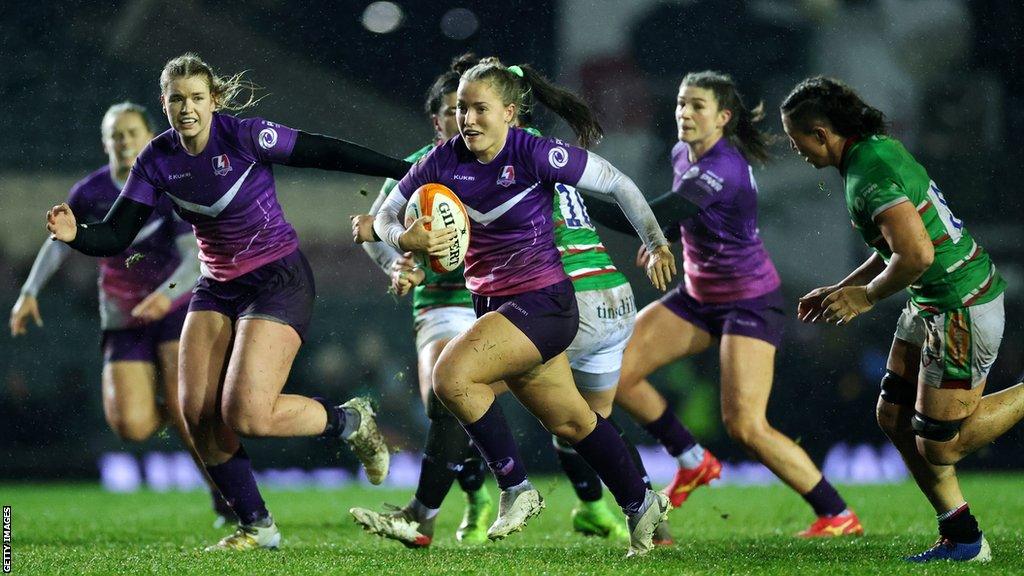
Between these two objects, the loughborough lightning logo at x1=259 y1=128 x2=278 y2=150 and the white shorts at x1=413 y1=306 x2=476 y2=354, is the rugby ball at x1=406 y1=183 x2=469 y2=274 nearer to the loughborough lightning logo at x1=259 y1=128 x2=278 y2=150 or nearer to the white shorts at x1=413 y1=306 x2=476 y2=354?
the loughborough lightning logo at x1=259 y1=128 x2=278 y2=150

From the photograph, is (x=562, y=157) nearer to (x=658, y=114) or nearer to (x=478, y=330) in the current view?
(x=478, y=330)

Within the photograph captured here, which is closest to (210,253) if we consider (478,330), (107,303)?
(478,330)

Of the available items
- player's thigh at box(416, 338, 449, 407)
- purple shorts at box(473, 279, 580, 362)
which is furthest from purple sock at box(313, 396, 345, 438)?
purple shorts at box(473, 279, 580, 362)

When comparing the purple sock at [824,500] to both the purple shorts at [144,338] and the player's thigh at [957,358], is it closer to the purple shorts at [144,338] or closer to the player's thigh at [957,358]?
the player's thigh at [957,358]

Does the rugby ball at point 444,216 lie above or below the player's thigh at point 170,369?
above

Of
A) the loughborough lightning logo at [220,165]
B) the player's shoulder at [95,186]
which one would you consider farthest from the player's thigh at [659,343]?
the player's shoulder at [95,186]

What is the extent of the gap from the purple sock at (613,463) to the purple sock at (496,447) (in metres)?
0.27

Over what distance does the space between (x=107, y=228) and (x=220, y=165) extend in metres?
0.56

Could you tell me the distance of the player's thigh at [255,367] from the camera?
520cm

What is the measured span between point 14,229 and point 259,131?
702 centimetres

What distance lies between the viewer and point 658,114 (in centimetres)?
1105

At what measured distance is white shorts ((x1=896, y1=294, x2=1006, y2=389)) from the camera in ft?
15.6

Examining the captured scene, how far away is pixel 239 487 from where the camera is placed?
5.47 meters

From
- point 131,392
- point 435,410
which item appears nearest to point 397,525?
point 435,410
